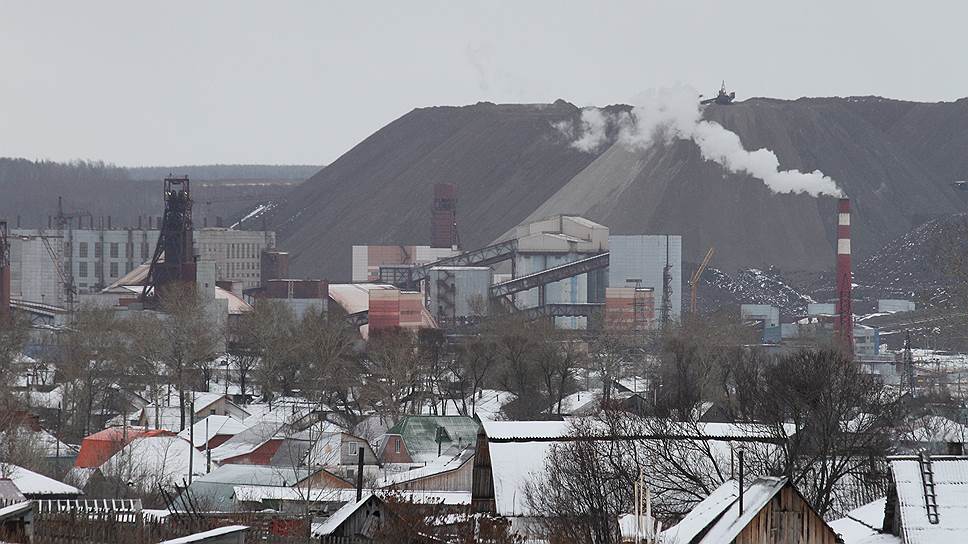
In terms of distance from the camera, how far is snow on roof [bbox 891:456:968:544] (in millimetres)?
12844

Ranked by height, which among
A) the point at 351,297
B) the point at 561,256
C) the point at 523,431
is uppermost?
the point at 561,256

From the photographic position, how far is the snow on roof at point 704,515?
13.1m

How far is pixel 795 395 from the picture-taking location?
23047mm

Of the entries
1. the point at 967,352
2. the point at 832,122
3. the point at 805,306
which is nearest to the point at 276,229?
the point at 832,122

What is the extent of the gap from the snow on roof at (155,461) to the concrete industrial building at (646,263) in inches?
2070

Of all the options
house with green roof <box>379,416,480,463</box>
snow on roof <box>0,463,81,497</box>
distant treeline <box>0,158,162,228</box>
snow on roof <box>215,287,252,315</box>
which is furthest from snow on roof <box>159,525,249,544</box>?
distant treeline <box>0,158,162,228</box>

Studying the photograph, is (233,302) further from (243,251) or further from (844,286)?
(844,286)

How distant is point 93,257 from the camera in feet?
316

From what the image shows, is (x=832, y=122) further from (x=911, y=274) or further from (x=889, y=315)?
(x=889, y=315)

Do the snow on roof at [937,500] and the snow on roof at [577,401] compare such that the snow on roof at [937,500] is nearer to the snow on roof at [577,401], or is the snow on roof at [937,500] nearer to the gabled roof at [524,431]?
the gabled roof at [524,431]

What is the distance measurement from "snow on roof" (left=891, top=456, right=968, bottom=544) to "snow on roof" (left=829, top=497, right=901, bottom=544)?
0.42 meters

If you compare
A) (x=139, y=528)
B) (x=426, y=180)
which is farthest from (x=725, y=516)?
(x=426, y=180)

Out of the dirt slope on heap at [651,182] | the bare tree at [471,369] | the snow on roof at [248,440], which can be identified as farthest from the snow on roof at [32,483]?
the dirt slope on heap at [651,182]

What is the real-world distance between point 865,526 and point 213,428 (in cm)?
2521
